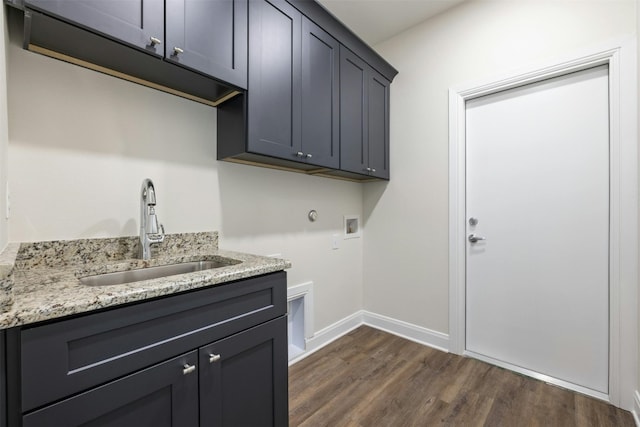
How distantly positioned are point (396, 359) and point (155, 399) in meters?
1.77

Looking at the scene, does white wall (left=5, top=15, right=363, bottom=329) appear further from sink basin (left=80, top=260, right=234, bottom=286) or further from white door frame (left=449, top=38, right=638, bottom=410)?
white door frame (left=449, top=38, right=638, bottom=410)

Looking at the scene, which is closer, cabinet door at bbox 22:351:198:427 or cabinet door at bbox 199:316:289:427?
cabinet door at bbox 22:351:198:427

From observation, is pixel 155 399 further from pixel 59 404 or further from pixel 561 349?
pixel 561 349

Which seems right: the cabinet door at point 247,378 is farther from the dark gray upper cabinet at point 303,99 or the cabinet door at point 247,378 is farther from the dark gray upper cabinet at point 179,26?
the dark gray upper cabinet at point 179,26

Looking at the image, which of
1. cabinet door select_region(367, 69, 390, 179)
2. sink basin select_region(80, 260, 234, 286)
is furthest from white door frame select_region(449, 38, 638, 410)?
sink basin select_region(80, 260, 234, 286)

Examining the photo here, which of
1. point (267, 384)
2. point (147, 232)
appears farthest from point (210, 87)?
point (267, 384)

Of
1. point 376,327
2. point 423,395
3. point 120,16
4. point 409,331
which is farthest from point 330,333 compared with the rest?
point 120,16

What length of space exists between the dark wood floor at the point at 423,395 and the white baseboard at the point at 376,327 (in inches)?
3.4

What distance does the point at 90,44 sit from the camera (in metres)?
1.06

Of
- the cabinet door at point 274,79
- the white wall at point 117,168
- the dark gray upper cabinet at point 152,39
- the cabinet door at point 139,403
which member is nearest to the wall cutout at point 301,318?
the white wall at point 117,168

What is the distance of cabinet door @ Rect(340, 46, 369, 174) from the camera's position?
2031 mm

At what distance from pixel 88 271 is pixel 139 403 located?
0.59 metres

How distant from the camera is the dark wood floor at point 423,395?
151cm

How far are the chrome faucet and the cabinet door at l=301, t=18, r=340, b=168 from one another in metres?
0.87
